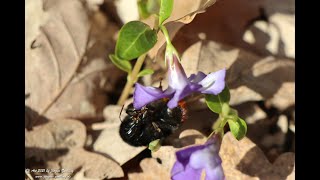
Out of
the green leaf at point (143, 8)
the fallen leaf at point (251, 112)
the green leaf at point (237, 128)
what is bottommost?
the fallen leaf at point (251, 112)

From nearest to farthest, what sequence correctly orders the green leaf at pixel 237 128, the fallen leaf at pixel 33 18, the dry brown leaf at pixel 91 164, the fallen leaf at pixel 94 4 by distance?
the green leaf at pixel 237 128 → the dry brown leaf at pixel 91 164 → the fallen leaf at pixel 33 18 → the fallen leaf at pixel 94 4

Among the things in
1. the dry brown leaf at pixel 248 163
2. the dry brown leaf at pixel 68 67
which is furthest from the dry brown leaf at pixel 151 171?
the dry brown leaf at pixel 68 67

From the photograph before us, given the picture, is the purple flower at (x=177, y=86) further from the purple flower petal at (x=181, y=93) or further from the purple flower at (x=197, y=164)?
the purple flower at (x=197, y=164)

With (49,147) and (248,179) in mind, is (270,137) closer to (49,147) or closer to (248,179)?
(248,179)

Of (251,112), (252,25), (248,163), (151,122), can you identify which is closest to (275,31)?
(252,25)

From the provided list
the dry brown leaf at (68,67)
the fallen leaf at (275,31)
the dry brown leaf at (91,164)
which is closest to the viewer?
the dry brown leaf at (91,164)

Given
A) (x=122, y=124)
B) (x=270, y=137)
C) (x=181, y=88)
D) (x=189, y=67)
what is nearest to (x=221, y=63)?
(x=189, y=67)

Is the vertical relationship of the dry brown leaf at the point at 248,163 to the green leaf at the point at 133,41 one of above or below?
below
